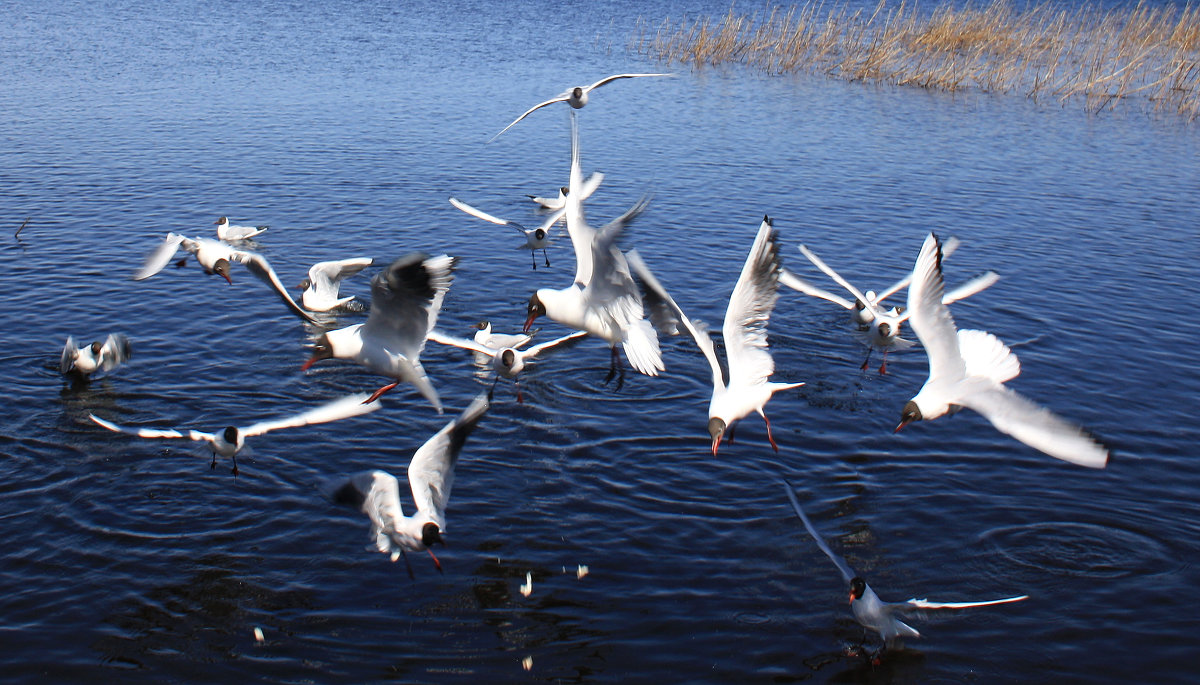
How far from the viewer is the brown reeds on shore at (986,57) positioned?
3172 centimetres

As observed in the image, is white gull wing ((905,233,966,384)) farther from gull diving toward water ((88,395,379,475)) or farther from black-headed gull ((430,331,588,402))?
gull diving toward water ((88,395,379,475))

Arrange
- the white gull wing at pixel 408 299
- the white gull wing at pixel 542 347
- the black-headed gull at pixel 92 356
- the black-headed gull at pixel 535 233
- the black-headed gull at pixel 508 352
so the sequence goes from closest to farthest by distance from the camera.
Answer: the white gull wing at pixel 408 299, the black-headed gull at pixel 508 352, the black-headed gull at pixel 92 356, the white gull wing at pixel 542 347, the black-headed gull at pixel 535 233

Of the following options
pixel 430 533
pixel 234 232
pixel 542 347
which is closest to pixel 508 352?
pixel 542 347

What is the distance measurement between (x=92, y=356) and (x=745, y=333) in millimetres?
7083

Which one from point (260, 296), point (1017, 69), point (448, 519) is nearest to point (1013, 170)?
point (1017, 69)

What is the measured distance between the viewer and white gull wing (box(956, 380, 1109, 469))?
8102 mm

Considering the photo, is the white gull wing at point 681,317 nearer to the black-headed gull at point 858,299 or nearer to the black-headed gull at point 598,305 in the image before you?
the black-headed gull at point 598,305

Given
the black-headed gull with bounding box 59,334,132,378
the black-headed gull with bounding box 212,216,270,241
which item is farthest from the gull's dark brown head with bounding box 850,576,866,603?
the black-headed gull with bounding box 212,216,270,241

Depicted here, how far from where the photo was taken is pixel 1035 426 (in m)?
8.54

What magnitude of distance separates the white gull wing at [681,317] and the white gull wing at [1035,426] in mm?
2116

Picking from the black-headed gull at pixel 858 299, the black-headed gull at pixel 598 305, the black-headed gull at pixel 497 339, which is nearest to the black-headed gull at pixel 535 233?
the black-headed gull at pixel 497 339

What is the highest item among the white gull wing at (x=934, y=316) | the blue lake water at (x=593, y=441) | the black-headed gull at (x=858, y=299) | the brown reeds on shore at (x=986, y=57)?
the brown reeds on shore at (x=986, y=57)

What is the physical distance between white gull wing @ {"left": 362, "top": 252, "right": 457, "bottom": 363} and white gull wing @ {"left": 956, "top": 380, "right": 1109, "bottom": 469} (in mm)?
4609

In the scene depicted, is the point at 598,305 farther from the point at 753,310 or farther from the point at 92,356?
the point at 92,356
